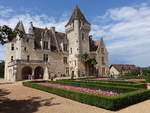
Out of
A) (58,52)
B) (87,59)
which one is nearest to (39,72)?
(58,52)

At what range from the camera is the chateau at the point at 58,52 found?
3445cm

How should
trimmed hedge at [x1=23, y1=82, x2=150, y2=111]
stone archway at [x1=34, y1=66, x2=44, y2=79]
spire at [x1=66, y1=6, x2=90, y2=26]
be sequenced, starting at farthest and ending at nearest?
spire at [x1=66, y1=6, x2=90, y2=26] < stone archway at [x1=34, y1=66, x2=44, y2=79] < trimmed hedge at [x1=23, y1=82, x2=150, y2=111]

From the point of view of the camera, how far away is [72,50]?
134ft

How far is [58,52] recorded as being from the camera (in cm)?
3956

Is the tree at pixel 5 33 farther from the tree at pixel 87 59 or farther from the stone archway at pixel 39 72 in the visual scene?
the tree at pixel 87 59

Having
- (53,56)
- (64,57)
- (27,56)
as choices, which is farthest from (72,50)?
(27,56)

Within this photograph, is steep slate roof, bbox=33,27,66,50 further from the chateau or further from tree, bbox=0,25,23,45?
tree, bbox=0,25,23,45

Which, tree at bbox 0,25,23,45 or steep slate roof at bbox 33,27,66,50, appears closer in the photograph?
tree at bbox 0,25,23,45

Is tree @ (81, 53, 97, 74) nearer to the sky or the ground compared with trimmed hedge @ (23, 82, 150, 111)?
nearer to the sky

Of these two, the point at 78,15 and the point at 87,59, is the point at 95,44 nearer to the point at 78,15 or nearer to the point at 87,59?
the point at 87,59

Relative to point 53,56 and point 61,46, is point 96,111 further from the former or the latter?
point 61,46

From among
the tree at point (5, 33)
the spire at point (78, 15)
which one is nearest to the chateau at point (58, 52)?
the spire at point (78, 15)

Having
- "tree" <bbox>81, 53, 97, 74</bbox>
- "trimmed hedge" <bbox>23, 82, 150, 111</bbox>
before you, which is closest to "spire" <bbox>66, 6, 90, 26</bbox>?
"tree" <bbox>81, 53, 97, 74</bbox>

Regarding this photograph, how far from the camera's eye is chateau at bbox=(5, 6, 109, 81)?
34.5 metres
